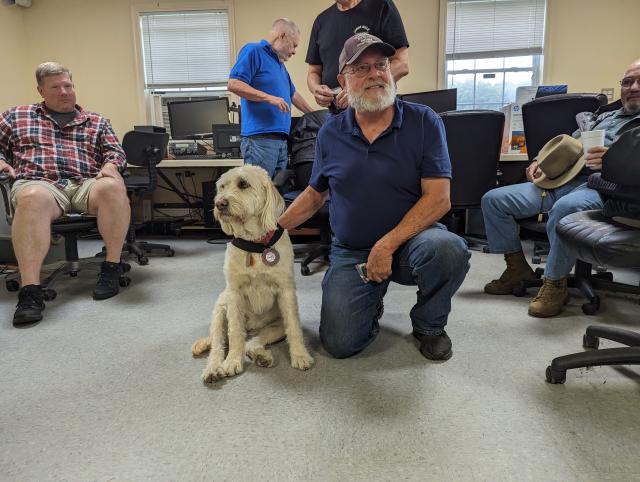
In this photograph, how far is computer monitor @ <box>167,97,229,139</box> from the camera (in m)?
4.30

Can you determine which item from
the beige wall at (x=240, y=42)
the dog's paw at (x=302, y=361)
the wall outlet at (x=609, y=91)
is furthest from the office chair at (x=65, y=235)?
the wall outlet at (x=609, y=91)

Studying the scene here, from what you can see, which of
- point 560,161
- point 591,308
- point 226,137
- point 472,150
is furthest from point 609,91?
point 226,137

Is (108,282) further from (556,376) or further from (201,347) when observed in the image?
(556,376)

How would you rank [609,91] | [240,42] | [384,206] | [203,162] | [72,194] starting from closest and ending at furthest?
1. [384,206]
2. [72,194]
3. [203,162]
4. [609,91]
5. [240,42]

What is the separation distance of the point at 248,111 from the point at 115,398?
5.83 feet

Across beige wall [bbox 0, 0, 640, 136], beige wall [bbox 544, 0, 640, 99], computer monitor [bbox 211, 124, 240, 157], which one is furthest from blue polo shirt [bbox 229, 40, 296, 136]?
beige wall [bbox 544, 0, 640, 99]

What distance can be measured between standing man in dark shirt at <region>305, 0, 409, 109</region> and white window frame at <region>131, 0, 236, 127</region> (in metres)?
2.85

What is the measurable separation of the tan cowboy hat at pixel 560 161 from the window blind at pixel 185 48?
3.79 metres

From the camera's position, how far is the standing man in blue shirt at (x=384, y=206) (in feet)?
4.75

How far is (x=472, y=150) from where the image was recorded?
9.51ft

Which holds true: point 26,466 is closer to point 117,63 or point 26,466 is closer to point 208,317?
point 208,317

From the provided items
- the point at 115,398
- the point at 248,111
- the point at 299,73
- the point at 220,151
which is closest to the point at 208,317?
the point at 115,398

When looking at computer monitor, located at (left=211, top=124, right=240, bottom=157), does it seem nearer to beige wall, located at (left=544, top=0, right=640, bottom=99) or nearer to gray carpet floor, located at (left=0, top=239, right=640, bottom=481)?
gray carpet floor, located at (left=0, top=239, right=640, bottom=481)

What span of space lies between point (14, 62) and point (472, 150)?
16.5 ft
